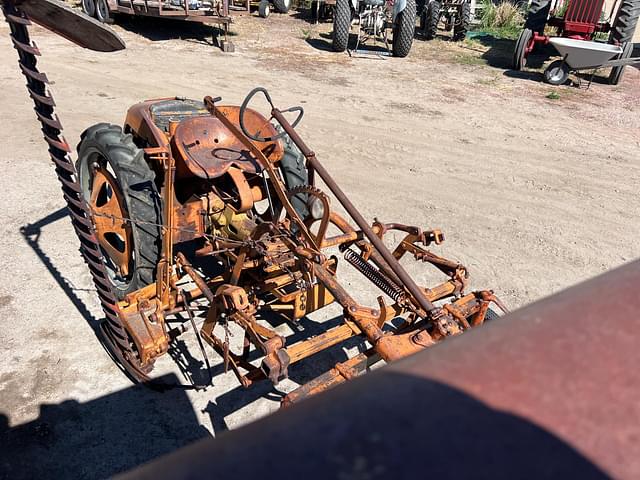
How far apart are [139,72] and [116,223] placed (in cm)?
740

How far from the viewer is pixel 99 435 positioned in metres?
3.02

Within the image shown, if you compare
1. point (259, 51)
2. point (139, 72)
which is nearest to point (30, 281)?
point (139, 72)

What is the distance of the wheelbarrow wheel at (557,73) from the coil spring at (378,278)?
10214 mm

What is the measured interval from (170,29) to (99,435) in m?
13.6

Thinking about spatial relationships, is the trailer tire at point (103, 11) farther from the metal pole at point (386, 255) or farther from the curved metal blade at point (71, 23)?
the curved metal blade at point (71, 23)

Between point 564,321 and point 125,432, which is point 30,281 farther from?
point 564,321

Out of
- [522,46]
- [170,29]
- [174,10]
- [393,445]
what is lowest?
[170,29]

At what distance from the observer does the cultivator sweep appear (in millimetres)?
2516

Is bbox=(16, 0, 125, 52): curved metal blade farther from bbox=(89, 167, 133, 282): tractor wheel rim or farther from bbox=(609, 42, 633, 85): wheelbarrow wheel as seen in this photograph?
bbox=(609, 42, 633, 85): wheelbarrow wheel

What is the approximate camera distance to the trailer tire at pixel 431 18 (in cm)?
1476

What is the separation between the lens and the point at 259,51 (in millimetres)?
12930

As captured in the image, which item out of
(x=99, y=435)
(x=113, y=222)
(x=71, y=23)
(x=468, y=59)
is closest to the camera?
(x=71, y=23)

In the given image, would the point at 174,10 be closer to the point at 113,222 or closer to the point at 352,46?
the point at 352,46

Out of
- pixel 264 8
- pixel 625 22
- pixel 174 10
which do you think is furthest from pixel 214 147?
pixel 264 8
